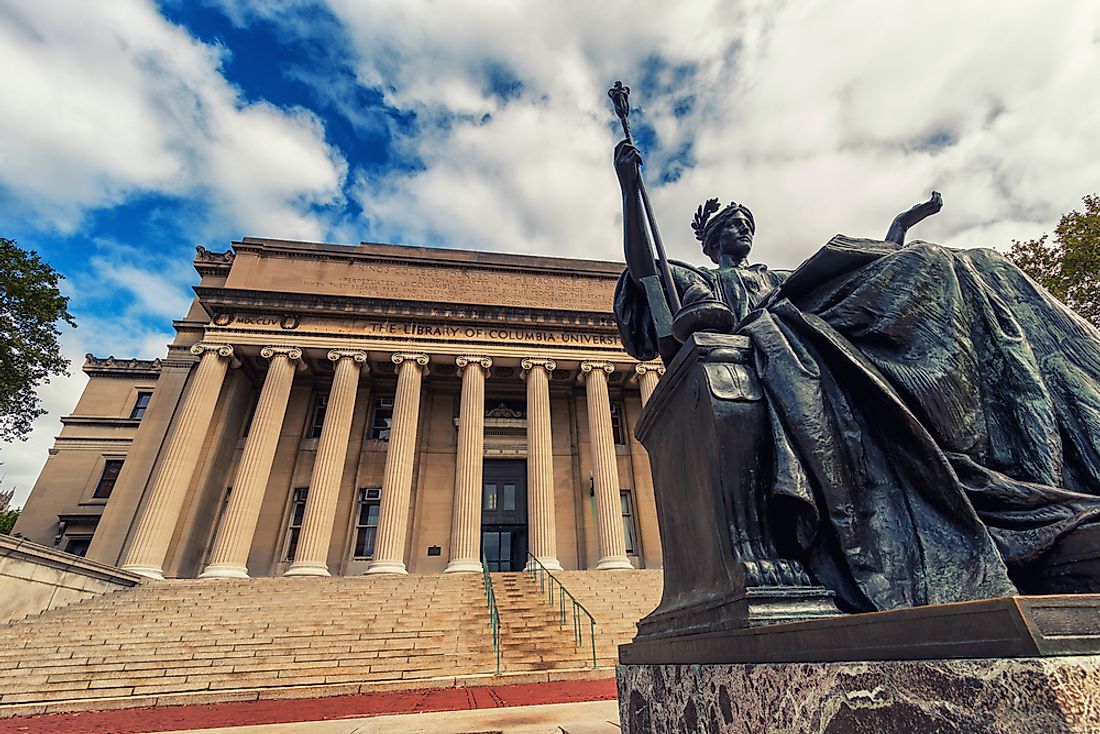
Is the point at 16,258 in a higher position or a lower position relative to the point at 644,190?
higher

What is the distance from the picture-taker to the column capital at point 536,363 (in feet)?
70.6

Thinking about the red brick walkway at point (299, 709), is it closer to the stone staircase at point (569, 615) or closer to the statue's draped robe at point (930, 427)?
the stone staircase at point (569, 615)

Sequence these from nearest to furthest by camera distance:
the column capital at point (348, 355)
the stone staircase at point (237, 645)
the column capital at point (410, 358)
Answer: the stone staircase at point (237, 645) → the column capital at point (348, 355) → the column capital at point (410, 358)

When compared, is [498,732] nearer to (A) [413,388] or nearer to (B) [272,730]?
(B) [272,730]

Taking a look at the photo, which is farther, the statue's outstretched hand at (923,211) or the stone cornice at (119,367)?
the stone cornice at (119,367)

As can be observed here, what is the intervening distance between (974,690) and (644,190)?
314cm

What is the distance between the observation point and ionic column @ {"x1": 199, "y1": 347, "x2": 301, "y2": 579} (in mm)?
16609

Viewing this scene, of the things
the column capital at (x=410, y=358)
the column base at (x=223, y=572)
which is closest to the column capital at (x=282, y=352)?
the column capital at (x=410, y=358)

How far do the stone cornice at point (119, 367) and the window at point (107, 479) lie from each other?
18.8 feet

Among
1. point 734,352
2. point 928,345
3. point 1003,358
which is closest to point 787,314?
point 734,352

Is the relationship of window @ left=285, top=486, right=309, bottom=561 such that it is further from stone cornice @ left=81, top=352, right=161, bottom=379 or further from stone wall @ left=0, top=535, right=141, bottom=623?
stone cornice @ left=81, top=352, right=161, bottom=379

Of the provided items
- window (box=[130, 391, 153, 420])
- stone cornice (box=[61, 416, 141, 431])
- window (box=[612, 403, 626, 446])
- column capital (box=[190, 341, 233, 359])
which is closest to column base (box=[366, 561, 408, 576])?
column capital (box=[190, 341, 233, 359])

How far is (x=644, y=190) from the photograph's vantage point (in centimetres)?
354

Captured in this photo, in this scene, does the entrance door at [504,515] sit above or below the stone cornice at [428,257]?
below
